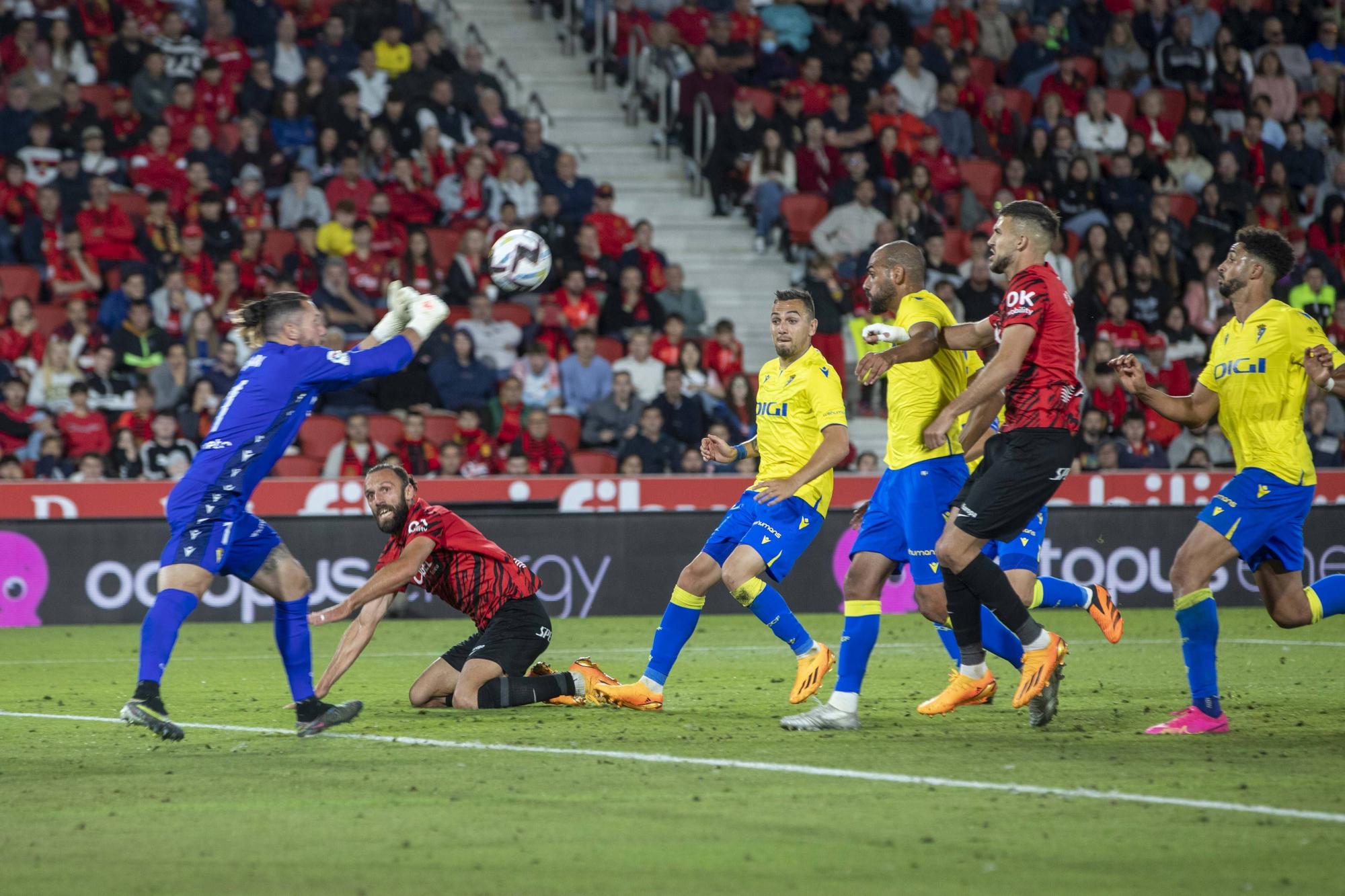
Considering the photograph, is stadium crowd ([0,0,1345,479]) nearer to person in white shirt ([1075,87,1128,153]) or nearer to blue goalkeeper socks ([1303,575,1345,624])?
person in white shirt ([1075,87,1128,153])

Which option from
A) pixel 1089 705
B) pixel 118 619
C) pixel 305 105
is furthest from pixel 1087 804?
pixel 305 105

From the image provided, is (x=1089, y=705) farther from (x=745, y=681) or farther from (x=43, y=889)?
(x=43, y=889)

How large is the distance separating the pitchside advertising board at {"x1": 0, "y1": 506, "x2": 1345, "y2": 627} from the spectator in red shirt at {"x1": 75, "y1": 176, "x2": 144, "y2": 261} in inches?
160

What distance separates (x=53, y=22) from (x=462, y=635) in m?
9.61

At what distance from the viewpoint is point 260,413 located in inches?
291

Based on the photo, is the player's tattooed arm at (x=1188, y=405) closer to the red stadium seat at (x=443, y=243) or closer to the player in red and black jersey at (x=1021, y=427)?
the player in red and black jersey at (x=1021, y=427)

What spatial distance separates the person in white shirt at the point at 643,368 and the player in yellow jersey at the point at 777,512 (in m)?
8.90

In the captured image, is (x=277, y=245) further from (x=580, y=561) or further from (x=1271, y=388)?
(x=1271, y=388)

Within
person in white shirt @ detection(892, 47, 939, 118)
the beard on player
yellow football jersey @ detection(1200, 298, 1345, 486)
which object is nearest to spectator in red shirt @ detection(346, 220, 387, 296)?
person in white shirt @ detection(892, 47, 939, 118)

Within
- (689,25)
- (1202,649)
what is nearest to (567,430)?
(689,25)

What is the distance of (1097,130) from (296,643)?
17059 mm

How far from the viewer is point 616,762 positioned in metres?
6.71

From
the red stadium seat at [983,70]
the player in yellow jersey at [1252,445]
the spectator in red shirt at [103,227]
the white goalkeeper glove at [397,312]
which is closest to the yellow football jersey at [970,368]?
the player in yellow jersey at [1252,445]

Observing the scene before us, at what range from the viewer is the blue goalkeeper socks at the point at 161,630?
278 inches
